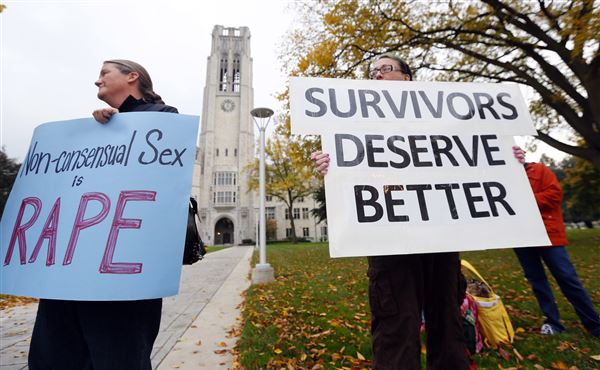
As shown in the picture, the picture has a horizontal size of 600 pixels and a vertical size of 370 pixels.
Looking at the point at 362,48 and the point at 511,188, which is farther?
the point at 362,48

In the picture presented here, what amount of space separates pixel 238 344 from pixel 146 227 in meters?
2.46

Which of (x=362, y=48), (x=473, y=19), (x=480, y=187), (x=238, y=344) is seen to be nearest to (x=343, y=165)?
(x=480, y=187)

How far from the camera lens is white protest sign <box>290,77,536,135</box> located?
1953mm

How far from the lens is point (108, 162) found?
147 centimetres

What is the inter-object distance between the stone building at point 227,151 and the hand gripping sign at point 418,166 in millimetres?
43406

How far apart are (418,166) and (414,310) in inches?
34.4

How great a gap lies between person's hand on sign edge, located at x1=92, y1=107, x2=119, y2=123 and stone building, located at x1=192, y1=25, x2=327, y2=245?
1716 inches

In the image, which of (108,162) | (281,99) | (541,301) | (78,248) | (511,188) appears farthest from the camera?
(281,99)

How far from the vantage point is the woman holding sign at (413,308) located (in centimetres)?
153

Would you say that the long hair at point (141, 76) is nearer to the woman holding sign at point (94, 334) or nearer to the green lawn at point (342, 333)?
the woman holding sign at point (94, 334)

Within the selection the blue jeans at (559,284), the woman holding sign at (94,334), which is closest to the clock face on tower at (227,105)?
the blue jeans at (559,284)

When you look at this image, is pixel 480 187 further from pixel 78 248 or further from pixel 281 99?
pixel 281 99

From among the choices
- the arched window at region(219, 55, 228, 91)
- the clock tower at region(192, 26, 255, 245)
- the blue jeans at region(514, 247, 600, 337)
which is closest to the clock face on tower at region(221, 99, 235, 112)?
the clock tower at region(192, 26, 255, 245)

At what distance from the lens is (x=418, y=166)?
187cm
